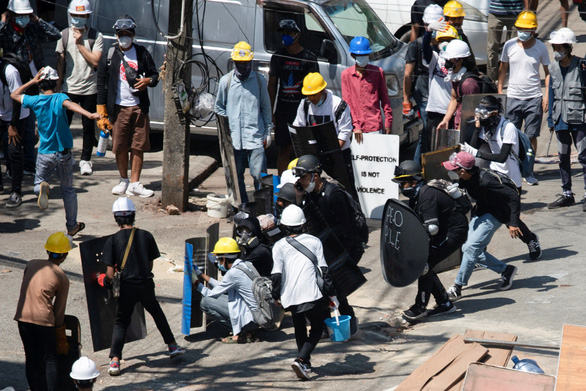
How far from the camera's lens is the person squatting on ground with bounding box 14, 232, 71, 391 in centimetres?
633

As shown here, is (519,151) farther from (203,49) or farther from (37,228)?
(37,228)

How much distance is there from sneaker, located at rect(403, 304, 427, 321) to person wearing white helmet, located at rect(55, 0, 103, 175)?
5.32 m

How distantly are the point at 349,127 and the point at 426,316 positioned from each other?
258cm

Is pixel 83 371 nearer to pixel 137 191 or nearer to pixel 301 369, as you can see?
pixel 301 369

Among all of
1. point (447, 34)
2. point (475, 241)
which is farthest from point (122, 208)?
point (447, 34)

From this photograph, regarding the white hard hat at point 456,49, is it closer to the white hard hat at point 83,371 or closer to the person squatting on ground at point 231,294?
the person squatting on ground at point 231,294

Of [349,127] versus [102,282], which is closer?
[102,282]

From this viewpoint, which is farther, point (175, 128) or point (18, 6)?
point (18, 6)

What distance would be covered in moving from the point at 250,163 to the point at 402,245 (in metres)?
2.94

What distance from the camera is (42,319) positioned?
20.7ft

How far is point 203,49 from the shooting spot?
11.6m

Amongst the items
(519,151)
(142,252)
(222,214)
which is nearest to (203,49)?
(222,214)

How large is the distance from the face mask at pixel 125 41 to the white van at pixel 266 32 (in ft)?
3.86

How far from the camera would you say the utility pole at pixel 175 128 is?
403 inches
